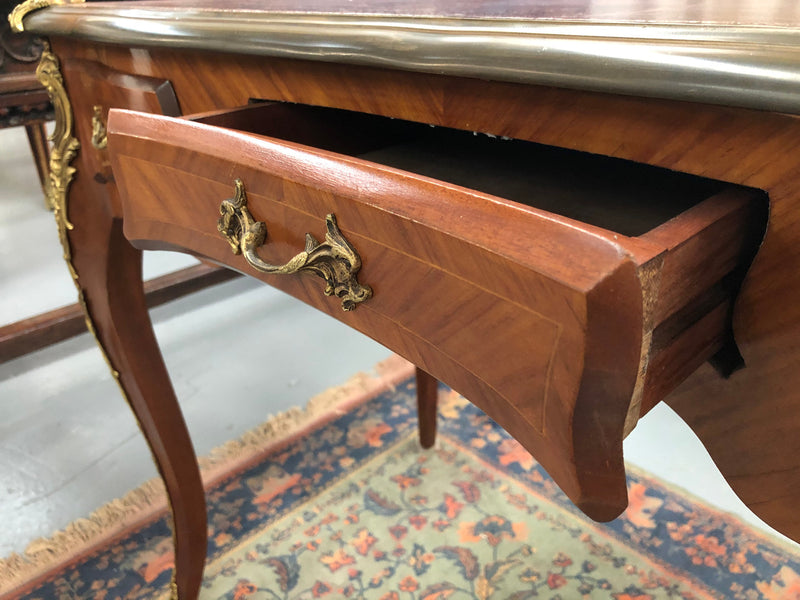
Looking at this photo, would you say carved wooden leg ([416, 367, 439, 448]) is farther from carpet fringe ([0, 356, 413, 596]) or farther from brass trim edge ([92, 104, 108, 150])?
brass trim edge ([92, 104, 108, 150])

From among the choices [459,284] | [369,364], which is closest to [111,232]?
[459,284]

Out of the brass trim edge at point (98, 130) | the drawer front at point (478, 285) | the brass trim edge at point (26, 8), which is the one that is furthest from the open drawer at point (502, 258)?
the brass trim edge at point (26, 8)

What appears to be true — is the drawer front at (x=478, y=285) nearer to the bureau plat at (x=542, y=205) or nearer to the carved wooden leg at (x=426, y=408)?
the bureau plat at (x=542, y=205)

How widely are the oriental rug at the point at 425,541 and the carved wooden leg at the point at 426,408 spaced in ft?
0.10

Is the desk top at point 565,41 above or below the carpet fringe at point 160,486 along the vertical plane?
above

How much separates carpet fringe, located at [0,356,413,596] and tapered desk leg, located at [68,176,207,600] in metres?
0.21

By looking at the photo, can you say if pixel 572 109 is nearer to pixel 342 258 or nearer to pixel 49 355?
pixel 342 258

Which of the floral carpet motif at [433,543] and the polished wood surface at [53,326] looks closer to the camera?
the floral carpet motif at [433,543]

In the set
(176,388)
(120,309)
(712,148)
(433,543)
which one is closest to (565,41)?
(712,148)

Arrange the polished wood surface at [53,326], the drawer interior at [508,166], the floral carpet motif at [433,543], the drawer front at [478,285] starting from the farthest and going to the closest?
the polished wood surface at [53,326] < the floral carpet motif at [433,543] < the drawer interior at [508,166] < the drawer front at [478,285]

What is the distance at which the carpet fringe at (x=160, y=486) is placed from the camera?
93cm

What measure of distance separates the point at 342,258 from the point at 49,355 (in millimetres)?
1339

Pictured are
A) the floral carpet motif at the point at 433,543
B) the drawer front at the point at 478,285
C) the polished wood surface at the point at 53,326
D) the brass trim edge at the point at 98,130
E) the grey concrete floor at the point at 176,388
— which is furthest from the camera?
the polished wood surface at the point at 53,326

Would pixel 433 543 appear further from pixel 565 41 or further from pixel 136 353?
pixel 565 41
